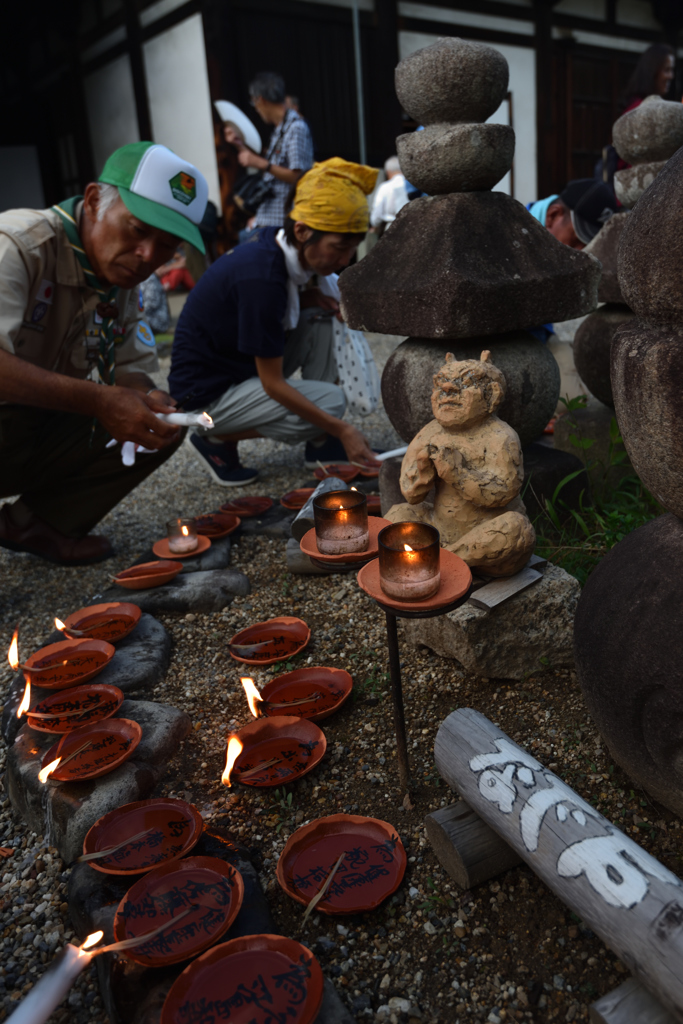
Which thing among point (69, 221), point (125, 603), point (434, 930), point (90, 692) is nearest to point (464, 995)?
point (434, 930)

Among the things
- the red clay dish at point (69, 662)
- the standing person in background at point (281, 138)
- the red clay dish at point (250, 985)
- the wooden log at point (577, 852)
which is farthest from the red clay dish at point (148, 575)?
the standing person in background at point (281, 138)

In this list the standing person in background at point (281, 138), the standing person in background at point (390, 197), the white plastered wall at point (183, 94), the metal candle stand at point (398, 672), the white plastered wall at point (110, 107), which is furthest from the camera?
the white plastered wall at point (110, 107)

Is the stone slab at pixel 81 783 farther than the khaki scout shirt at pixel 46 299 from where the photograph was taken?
No

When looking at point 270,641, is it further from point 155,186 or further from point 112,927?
point 155,186

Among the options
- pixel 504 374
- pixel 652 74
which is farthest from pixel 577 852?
pixel 652 74

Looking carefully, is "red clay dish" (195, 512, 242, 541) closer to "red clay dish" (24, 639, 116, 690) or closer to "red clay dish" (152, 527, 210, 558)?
"red clay dish" (152, 527, 210, 558)

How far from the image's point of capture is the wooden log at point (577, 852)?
1.23 m

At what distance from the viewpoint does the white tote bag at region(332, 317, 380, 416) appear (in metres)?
4.70

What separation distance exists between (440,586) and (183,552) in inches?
75.9

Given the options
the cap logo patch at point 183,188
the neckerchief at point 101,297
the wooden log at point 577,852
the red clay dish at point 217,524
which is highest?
the cap logo patch at point 183,188

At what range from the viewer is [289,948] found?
1496 mm

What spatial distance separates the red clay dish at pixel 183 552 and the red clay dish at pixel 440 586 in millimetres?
1670

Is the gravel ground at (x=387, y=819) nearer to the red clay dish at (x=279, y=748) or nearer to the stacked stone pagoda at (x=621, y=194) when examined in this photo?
the red clay dish at (x=279, y=748)

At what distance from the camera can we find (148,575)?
3.17 m
